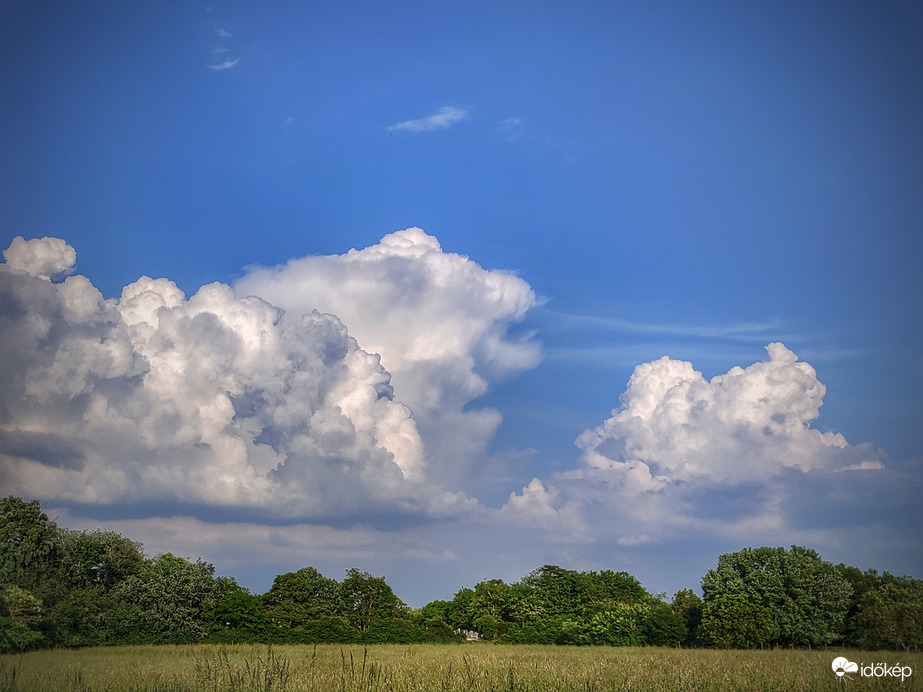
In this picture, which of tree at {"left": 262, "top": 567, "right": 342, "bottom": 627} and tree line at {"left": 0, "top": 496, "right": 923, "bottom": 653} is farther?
tree at {"left": 262, "top": 567, "right": 342, "bottom": 627}

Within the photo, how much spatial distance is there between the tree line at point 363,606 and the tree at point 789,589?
0.08 m

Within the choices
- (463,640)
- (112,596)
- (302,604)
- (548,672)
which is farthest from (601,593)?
(548,672)

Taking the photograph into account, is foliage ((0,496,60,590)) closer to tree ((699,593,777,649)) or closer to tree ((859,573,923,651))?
tree ((699,593,777,649))

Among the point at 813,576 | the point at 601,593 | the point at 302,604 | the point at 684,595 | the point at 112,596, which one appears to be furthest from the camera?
the point at 684,595

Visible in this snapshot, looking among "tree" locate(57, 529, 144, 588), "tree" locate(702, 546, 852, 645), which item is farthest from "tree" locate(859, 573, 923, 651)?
"tree" locate(57, 529, 144, 588)

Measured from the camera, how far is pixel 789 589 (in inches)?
1949

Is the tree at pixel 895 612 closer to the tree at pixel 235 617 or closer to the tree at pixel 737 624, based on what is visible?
the tree at pixel 737 624

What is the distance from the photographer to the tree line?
132ft

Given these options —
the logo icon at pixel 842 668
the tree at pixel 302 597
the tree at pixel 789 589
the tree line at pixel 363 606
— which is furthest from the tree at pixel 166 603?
the logo icon at pixel 842 668

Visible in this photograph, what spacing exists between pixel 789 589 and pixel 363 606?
32.5 m

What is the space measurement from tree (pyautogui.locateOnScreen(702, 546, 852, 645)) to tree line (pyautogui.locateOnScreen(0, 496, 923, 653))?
3.1 inches

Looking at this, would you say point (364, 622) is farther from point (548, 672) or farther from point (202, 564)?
point (548, 672)

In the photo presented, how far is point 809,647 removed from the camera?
4534 cm

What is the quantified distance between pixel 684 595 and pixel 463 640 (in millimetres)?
27331
